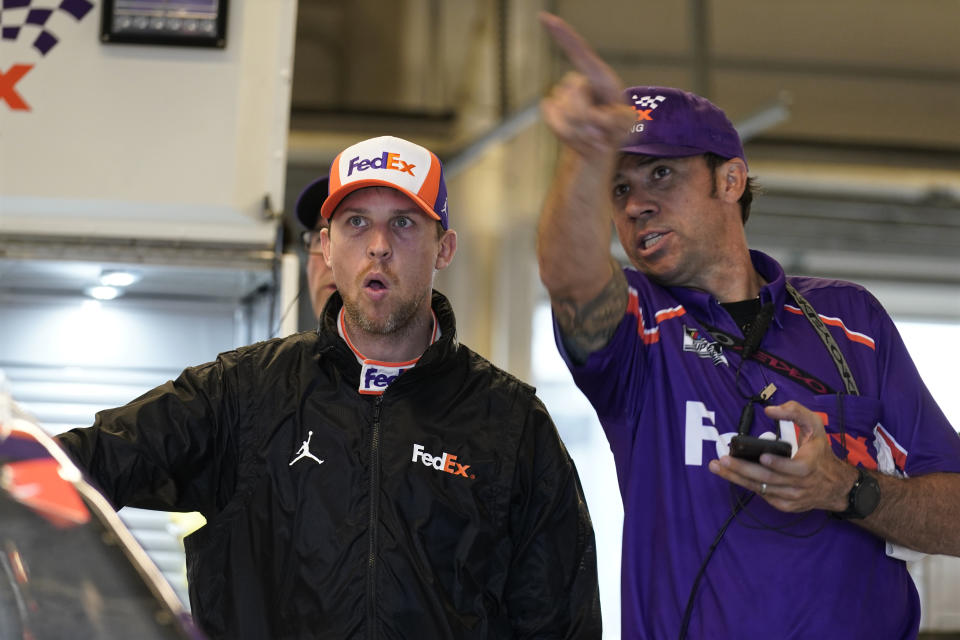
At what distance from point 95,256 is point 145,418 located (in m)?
1.42

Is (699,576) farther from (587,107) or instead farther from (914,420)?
(587,107)

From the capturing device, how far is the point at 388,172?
8.56ft

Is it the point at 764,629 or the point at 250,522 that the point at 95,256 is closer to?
the point at 250,522

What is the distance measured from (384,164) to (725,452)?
0.92 m

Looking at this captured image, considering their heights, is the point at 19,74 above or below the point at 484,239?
above

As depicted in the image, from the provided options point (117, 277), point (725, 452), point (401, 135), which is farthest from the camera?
point (401, 135)

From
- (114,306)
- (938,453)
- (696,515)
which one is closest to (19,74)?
(114,306)

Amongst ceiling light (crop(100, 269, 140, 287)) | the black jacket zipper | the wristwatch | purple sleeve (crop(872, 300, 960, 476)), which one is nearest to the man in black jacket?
the black jacket zipper

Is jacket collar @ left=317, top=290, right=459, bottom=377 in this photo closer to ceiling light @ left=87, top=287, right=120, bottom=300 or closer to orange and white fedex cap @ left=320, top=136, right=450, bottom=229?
orange and white fedex cap @ left=320, top=136, right=450, bottom=229

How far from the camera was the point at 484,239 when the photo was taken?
34.3 ft

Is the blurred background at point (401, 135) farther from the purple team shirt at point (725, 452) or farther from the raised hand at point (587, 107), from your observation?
the raised hand at point (587, 107)

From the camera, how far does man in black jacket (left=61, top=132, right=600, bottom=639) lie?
7.70 feet

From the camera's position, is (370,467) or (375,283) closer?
(370,467)

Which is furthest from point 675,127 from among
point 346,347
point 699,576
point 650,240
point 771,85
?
point 771,85
